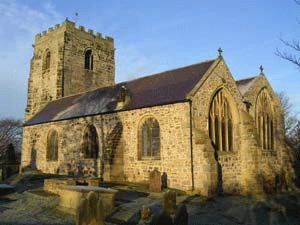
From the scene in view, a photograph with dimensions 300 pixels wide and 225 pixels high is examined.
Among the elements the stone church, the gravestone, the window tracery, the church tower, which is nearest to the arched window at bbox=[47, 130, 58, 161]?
the stone church

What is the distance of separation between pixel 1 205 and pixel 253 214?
35.9ft

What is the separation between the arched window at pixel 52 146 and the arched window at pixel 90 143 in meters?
4.11

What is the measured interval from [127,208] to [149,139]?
741 centimetres

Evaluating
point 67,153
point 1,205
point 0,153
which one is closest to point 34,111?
point 67,153

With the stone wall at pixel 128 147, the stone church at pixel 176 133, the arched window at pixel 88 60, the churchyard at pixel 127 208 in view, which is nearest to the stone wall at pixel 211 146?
the stone church at pixel 176 133

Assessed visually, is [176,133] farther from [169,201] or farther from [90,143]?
[90,143]

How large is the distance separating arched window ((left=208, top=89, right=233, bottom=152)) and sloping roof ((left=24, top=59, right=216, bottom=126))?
7.11 feet

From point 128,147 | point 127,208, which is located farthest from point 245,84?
point 127,208

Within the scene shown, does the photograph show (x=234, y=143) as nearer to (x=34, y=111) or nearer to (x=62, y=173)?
(x=62, y=173)

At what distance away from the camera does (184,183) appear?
17656 mm

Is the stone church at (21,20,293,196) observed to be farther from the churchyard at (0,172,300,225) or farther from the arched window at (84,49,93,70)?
the arched window at (84,49,93,70)

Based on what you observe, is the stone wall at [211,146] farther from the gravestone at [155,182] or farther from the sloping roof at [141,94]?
the gravestone at [155,182]

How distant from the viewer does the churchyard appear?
10570 millimetres

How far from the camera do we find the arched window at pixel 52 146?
89.7ft
